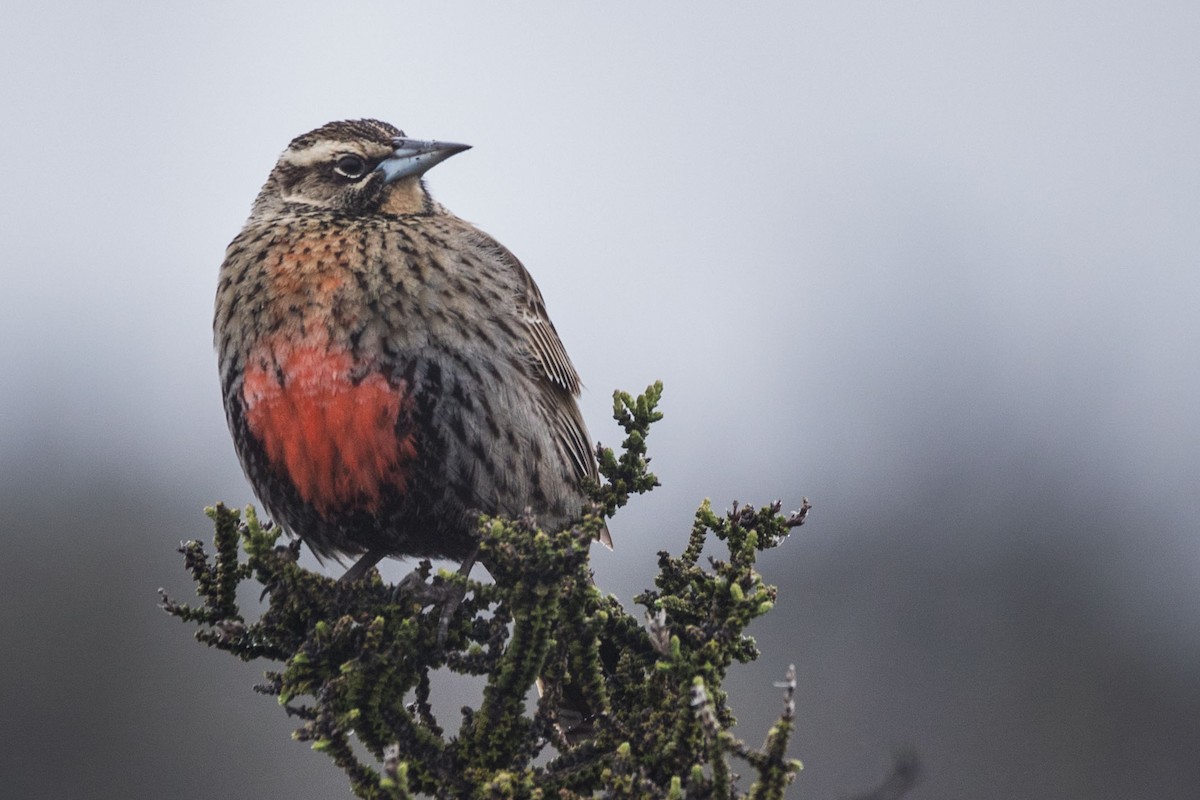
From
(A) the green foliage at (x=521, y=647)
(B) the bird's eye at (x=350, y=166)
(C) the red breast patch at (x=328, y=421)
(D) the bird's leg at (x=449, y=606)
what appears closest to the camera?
(A) the green foliage at (x=521, y=647)

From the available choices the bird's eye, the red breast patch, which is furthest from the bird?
the bird's eye

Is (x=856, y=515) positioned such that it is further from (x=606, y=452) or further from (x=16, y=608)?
(x=606, y=452)

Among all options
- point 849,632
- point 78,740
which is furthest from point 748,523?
point 849,632

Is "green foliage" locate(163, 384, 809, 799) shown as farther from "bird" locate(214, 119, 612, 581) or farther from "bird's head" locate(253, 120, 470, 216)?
"bird's head" locate(253, 120, 470, 216)

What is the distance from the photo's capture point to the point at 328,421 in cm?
450

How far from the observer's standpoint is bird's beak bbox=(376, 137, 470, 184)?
5402 mm

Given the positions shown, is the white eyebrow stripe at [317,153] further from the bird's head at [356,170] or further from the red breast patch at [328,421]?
the red breast patch at [328,421]

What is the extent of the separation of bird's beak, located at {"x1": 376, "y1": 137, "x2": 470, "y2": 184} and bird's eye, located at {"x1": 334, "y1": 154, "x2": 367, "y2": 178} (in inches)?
3.9

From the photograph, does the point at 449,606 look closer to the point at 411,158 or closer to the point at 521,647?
the point at 521,647

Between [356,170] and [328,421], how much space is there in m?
1.45

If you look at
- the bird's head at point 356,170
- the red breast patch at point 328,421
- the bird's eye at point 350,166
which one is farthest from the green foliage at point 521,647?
the bird's eye at point 350,166

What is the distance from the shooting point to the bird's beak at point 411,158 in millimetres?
5402

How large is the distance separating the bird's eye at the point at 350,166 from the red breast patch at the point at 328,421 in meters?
1.18

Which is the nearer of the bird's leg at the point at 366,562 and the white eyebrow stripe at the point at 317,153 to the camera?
the bird's leg at the point at 366,562
